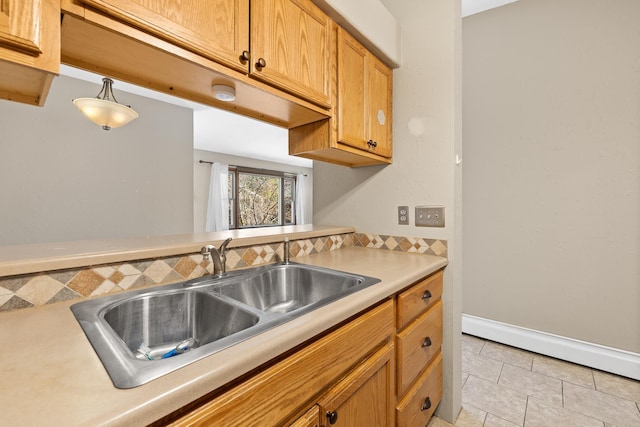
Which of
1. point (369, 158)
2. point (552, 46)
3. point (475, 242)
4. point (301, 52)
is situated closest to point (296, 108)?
point (301, 52)

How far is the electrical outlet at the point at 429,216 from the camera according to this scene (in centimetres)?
157

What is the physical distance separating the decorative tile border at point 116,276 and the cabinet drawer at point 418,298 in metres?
0.21

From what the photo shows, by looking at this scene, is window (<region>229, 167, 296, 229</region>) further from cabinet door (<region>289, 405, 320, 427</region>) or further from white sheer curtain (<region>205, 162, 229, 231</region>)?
cabinet door (<region>289, 405, 320, 427</region>)

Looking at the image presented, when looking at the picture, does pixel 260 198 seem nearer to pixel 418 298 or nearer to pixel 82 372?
pixel 418 298

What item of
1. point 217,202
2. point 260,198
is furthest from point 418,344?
point 260,198

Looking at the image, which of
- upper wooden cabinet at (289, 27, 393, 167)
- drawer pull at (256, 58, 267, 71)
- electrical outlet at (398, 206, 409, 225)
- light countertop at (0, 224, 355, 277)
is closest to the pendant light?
light countertop at (0, 224, 355, 277)

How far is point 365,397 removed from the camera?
899 mm

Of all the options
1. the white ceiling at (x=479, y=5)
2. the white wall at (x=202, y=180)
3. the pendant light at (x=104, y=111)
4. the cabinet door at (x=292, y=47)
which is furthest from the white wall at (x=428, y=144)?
the white wall at (x=202, y=180)

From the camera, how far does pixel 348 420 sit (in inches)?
32.4

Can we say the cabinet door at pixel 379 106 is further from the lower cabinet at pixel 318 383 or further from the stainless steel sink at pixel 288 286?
the lower cabinet at pixel 318 383

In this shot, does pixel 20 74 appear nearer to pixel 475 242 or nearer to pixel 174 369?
pixel 174 369

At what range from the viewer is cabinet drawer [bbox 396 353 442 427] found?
1136mm

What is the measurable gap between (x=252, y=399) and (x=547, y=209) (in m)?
2.52

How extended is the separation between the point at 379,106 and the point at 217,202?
4894 millimetres
